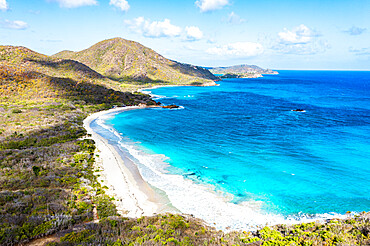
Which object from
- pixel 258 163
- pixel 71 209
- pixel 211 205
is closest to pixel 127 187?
pixel 71 209

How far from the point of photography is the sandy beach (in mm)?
26375

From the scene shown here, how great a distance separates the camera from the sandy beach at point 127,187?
2638 centimetres

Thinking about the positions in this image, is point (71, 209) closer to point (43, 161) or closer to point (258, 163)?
point (43, 161)

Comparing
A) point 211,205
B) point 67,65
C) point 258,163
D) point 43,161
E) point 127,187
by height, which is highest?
point 67,65

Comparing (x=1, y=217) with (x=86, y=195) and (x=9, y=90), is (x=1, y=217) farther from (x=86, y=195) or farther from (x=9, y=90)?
(x=9, y=90)

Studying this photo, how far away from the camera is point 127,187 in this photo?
103ft

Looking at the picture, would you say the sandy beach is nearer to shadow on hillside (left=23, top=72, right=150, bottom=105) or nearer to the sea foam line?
the sea foam line

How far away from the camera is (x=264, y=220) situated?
24812 millimetres

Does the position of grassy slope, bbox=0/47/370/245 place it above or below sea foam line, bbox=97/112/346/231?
above

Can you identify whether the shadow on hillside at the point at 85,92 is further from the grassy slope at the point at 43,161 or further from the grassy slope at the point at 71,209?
the grassy slope at the point at 71,209

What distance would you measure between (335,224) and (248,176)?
52.1ft

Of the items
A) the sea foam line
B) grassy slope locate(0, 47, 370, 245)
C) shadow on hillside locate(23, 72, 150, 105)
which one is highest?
shadow on hillside locate(23, 72, 150, 105)

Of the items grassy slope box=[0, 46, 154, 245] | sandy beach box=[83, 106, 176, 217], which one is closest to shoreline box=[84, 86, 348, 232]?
sandy beach box=[83, 106, 176, 217]

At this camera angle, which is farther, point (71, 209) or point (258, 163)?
point (258, 163)
